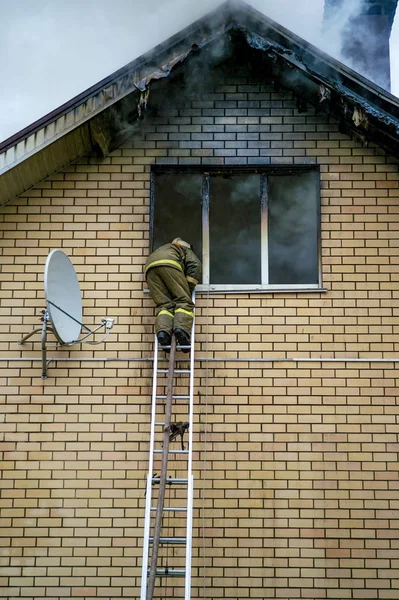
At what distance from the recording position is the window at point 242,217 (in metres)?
8.23

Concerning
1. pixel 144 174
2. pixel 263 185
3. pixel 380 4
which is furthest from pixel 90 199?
pixel 380 4

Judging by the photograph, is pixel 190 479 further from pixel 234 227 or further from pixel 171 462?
pixel 234 227

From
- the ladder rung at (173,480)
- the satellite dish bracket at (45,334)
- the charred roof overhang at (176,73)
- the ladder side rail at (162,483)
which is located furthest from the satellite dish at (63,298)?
→ the ladder rung at (173,480)

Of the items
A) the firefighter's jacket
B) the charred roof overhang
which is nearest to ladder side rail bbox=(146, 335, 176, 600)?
the firefighter's jacket

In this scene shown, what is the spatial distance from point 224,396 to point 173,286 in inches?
48.4

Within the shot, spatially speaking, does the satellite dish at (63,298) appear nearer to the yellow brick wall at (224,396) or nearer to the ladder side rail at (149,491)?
the yellow brick wall at (224,396)

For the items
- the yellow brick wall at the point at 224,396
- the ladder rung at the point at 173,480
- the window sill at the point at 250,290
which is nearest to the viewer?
the ladder rung at the point at 173,480

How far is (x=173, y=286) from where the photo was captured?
7.64 metres

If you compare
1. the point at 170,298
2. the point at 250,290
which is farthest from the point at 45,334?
the point at 250,290

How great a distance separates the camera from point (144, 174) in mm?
8352

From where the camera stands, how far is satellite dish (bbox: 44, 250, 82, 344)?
7180mm

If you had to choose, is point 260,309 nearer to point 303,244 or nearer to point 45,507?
point 303,244

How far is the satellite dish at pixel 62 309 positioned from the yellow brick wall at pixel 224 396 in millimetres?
171

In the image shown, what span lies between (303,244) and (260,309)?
91 cm
